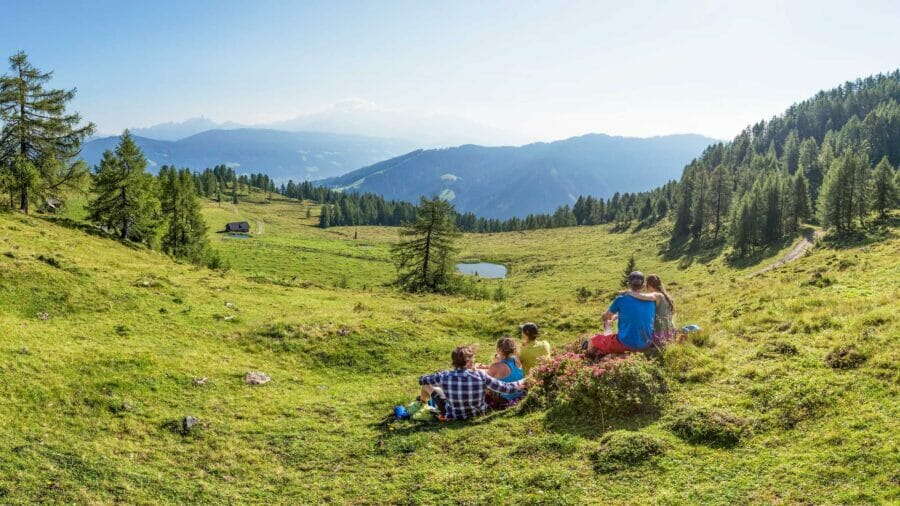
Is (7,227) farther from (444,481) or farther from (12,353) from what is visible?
(444,481)

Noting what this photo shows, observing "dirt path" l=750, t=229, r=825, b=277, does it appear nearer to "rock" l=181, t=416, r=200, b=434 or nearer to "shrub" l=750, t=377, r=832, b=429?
"shrub" l=750, t=377, r=832, b=429

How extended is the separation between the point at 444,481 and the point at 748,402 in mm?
6197

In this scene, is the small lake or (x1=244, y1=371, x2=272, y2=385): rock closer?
(x1=244, y1=371, x2=272, y2=385): rock

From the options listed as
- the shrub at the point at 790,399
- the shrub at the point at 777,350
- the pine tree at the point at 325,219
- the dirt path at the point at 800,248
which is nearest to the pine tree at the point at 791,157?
the dirt path at the point at 800,248

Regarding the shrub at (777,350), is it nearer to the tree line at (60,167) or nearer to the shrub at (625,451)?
the shrub at (625,451)

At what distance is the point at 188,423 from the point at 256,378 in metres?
3.87

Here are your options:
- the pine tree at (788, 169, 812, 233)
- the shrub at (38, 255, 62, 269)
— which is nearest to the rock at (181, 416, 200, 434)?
the shrub at (38, 255, 62, 269)

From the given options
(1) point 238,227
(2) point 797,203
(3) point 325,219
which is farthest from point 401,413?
(3) point 325,219

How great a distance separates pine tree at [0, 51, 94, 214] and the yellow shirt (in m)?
47.5

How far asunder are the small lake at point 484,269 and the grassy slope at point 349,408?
308 feet

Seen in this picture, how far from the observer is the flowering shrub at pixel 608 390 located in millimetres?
10398

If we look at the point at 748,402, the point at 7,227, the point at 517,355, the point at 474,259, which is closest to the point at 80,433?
the point at 517,355

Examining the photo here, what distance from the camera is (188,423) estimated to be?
38.1 ft

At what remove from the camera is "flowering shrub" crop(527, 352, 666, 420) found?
1040cm
